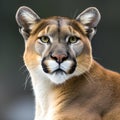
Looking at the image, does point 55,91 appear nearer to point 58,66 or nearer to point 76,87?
point 76,87

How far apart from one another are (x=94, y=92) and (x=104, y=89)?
8 cm

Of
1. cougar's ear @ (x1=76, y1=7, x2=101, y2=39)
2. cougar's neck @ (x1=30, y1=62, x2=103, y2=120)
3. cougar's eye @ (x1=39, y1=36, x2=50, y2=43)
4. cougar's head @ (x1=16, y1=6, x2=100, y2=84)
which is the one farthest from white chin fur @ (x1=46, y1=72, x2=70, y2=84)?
cougar's ear @ (x1=76, y1=7, x2=101, y2=39)

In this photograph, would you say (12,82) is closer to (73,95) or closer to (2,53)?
(2,53)

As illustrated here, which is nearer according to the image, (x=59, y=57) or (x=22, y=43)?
(x=59, y=57)

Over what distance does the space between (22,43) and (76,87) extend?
6889 mm

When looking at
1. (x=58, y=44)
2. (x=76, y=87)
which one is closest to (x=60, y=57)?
(x=58, y=44)

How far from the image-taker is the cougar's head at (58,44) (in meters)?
6.49

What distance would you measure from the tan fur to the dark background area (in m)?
6.24

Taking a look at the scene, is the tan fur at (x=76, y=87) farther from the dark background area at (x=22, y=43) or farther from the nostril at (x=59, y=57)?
the dark background area at (x=22, y=43)

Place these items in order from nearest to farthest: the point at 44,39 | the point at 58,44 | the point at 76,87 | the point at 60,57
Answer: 1. the point at 60,57
2. the point at 58,44
3. the point at 44,39
4. the point at 76,87

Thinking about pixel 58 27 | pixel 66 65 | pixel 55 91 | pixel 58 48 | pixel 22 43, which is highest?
pixel 58 27

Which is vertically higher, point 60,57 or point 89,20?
point 89,20

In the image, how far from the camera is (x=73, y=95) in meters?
6.73

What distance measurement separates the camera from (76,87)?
6.77 meters
